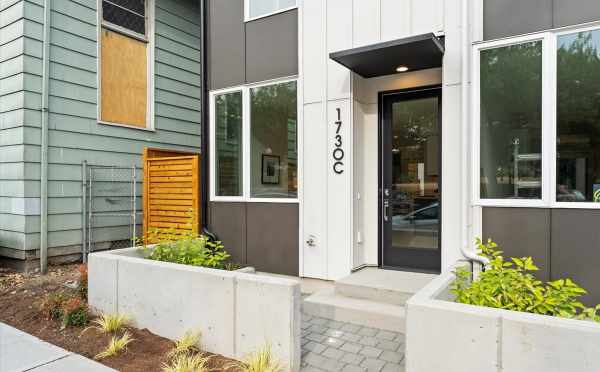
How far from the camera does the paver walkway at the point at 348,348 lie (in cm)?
302

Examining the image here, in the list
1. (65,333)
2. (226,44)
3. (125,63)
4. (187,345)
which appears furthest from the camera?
(125,63)

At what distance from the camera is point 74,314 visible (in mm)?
3963

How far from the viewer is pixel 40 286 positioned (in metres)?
5.31

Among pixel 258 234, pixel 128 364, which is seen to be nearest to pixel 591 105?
pixel 258 234

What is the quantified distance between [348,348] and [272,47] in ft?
13.7

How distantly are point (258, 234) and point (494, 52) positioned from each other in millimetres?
3726

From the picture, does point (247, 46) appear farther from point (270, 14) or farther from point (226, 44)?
point (270, 14)

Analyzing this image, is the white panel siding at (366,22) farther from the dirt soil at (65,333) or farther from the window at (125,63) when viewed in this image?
the window at (125,63)

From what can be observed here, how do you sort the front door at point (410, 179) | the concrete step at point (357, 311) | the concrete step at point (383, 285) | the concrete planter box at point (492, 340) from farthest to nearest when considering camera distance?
the front door at point (410, 179)
the concrete step at point (383, 285)
the concrete step at point (357, 311)
the concrete planter box at point (492, 340)

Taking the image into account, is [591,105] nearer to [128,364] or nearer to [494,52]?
[494,52]

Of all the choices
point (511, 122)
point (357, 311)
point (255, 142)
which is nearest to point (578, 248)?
point (511, 122)

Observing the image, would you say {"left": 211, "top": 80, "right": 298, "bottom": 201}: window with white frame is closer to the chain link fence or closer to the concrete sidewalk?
the chain link fence

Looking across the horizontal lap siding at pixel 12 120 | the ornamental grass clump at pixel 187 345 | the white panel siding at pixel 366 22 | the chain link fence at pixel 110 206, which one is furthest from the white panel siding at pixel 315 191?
the horizontal lap siding at pixel 12 120

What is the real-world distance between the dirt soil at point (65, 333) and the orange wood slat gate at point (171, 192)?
1.58m
